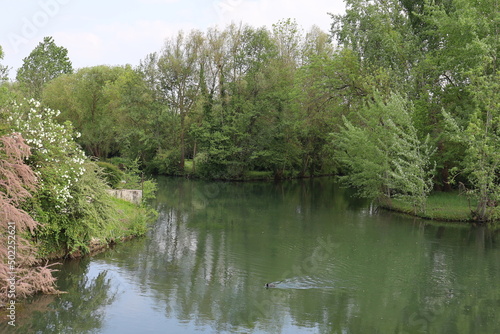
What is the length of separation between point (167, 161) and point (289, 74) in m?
16.3

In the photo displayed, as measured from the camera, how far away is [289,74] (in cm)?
5178

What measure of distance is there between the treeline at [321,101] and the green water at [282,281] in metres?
6.18

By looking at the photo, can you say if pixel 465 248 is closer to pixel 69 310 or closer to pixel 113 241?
pixel 113 241

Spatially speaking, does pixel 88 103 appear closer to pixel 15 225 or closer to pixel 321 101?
pixel 321 101

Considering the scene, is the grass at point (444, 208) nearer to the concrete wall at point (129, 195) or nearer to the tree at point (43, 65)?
the concrete wall at point (129, 195)

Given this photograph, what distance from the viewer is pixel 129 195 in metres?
24.3

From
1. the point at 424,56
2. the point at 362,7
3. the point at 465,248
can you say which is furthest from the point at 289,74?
the point at 465,248

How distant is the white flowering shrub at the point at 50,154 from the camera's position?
46.1 feet

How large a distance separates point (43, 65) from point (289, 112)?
42590mm

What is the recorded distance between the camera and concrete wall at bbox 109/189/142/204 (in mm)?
23953

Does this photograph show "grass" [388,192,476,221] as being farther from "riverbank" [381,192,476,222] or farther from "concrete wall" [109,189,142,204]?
"concrete wall" [109,189,142,204]

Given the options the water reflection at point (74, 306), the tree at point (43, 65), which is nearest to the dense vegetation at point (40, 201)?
the water reflection at point (74, 306)

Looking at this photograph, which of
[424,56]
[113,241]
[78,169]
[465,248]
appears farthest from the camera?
[424,56]

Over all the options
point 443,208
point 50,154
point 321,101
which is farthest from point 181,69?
point 50,154
